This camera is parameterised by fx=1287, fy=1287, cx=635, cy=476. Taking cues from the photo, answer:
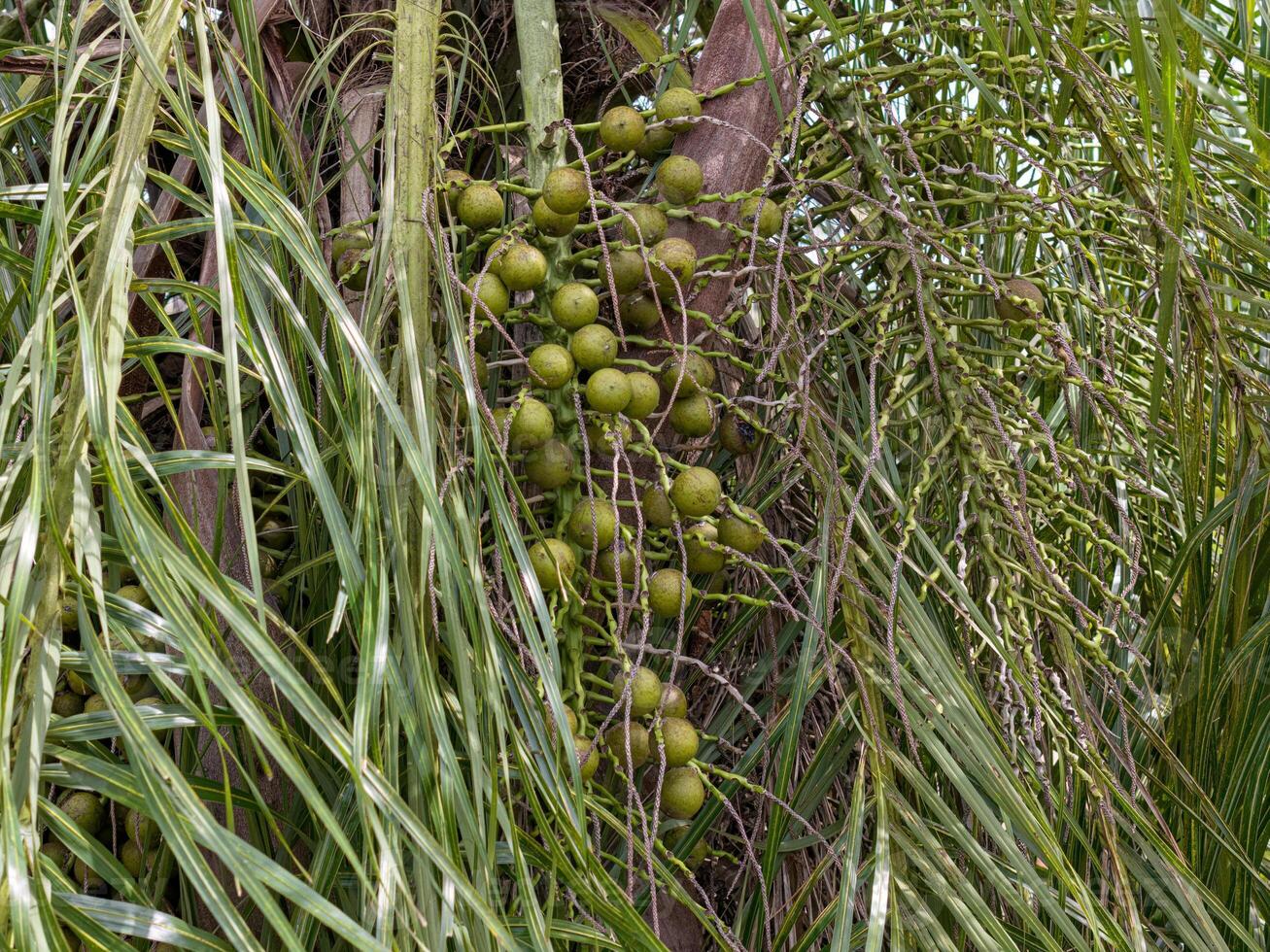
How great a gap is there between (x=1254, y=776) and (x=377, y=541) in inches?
29.1

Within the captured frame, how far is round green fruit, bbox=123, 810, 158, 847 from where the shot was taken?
87 centimetres

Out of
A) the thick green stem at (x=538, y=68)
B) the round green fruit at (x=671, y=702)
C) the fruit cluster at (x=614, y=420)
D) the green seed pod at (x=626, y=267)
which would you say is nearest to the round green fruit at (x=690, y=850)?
the fruit cluster at (x=614, y=420)

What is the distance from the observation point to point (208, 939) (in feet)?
2.05

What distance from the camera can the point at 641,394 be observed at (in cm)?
95

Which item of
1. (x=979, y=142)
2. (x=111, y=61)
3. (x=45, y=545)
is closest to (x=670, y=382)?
(x=979, y=142)

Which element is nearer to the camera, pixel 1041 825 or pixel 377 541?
pixel 377 541

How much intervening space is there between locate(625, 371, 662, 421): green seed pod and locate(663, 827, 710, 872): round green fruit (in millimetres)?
325

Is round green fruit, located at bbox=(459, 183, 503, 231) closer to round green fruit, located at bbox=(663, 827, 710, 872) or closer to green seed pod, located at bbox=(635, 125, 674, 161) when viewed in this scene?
green seed pod, located at bbox=(635, 125, 674, 161)

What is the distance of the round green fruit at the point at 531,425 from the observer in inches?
35.9

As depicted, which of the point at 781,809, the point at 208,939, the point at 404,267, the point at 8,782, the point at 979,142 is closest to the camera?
the point at 8,782

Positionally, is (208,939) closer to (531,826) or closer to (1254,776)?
(531,826)

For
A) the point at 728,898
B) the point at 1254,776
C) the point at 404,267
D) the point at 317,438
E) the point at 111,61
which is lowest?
the point at 728,898

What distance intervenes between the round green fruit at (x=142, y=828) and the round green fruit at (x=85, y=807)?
21mm

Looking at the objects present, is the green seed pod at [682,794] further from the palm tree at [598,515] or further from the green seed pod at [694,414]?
the green seed pod at [694,414]
